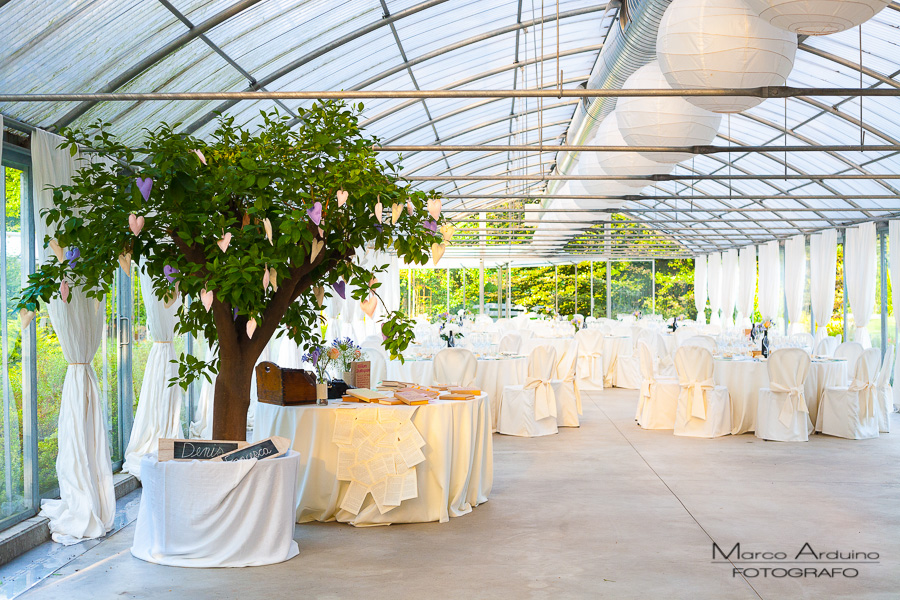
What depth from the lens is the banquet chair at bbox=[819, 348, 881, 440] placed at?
9008 millimetres

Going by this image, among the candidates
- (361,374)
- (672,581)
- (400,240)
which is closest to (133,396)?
(361,374)

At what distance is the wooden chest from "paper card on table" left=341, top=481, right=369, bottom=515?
73 centimetres

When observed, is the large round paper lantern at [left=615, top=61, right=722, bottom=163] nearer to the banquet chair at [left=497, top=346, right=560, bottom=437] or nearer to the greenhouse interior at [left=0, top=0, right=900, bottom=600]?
the greenhouse interior at [left=0, top=0, right=900, bottom=600]

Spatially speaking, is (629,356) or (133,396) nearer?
(133,396)

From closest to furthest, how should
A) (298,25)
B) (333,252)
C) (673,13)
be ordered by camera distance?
(673,13), (333,252), (298,25)

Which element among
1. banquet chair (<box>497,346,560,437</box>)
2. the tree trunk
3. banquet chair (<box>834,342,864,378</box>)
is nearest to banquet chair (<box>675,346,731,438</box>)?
banquet chair (<box>497,346,560,437</box>)

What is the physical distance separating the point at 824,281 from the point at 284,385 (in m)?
12.6

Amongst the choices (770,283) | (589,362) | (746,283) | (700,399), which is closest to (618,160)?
(700,399)

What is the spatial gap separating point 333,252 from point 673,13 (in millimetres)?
2347

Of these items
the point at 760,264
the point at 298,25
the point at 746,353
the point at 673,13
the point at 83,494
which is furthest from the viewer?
the point at 760,264

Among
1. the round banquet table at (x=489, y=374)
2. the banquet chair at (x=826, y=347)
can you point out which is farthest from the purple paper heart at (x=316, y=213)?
the banquet chair at (x=826, y=347)

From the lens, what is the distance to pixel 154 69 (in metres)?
5.65

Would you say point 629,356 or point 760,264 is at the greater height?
point 760,264

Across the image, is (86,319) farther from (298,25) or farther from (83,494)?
(298,25)
